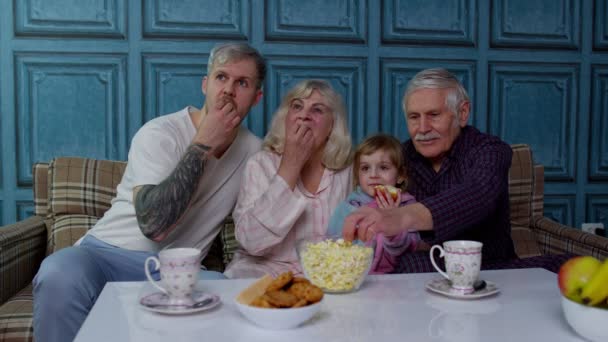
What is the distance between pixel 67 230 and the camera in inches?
91.8

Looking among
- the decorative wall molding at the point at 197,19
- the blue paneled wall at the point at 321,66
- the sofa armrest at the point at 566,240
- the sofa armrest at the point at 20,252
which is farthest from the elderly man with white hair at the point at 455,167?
the sofa armrest at the point at 20,252

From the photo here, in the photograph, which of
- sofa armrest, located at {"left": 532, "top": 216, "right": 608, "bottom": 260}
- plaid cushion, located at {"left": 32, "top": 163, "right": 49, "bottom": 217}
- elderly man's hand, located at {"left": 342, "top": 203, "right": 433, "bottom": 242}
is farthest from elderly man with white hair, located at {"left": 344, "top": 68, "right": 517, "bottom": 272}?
plaid cushion, located at {"left": 32, "top": 163, "right": 49, "bottom": 217}

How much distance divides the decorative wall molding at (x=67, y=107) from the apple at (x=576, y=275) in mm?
2089

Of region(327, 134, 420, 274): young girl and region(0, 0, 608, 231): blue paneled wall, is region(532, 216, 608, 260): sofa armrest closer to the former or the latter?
region(0, 0, 608, 231): blue paneled wall

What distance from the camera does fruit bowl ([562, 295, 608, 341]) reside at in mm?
961

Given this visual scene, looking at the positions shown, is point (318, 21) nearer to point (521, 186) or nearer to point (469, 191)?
point (521, 186)

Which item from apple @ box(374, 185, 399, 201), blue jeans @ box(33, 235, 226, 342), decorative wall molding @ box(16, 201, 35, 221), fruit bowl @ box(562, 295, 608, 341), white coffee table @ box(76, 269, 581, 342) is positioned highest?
apple @ box(374, 185, 399, 201)

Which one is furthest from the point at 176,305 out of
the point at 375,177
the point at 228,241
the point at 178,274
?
the point at 228,241

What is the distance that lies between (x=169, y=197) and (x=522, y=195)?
1.53m

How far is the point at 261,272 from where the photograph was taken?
1.99 meters

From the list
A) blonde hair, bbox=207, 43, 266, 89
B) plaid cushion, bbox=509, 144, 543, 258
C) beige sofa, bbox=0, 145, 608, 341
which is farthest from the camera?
plaid cushion, bbox=509, 144, 543, 258

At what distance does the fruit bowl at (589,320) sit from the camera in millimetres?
961

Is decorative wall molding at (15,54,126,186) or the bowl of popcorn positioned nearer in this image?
the bowl of popcorn

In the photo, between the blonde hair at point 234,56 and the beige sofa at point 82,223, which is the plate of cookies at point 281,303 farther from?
the beige sofa at point 82,223
